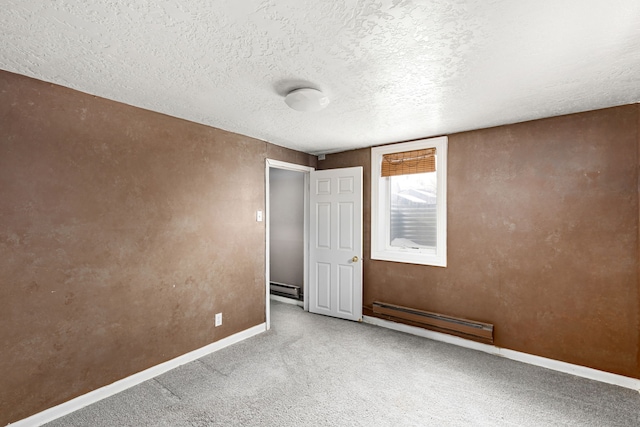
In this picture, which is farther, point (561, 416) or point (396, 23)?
point (561, 416)

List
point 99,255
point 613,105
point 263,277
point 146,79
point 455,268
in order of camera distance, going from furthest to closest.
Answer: point 263,277 → point 455,268 → point 613,105 → point 99,255 → point 146,79

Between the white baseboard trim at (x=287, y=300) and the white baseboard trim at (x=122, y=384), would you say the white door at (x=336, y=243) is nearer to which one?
the white baseboard trim at (x=287, y=300)

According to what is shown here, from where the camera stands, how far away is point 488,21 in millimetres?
1422

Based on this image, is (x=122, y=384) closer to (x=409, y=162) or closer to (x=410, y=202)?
(x=410, y=202)

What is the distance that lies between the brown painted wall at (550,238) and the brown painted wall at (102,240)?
254cm

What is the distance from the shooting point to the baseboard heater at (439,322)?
3.09 meters

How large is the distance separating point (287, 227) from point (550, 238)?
3.55 meters

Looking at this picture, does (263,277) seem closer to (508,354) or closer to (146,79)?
(146,79)

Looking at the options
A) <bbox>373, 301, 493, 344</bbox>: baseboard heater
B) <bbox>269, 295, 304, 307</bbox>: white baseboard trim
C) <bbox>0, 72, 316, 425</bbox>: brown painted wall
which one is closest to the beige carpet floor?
<bbox>373, 301, 493, 344</bbox>: baseboard heater

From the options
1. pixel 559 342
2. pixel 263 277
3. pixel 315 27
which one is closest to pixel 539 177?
pixel 559 342

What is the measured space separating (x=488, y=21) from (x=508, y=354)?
302 cm

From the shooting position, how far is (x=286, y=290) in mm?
4941

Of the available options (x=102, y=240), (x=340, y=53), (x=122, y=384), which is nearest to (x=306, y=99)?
(x=340, y=53)

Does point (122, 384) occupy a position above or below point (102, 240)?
below
